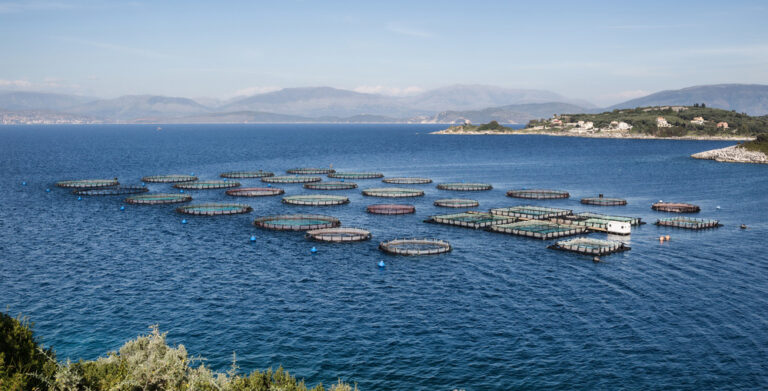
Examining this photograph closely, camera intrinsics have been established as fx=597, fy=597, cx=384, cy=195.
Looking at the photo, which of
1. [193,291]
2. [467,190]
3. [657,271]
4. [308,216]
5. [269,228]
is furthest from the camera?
[467,190]

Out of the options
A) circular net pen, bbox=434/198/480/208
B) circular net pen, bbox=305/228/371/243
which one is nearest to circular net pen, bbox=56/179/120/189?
circular net pen, bbox=305/228/371/243

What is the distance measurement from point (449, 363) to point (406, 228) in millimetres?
64787

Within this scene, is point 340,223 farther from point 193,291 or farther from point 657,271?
point 657,271

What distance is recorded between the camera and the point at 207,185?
18412cm

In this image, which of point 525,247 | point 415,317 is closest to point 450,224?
point 525,247

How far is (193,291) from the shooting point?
263 ft

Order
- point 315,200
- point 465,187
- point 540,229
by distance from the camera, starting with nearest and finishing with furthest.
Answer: point 540,229
point 315,200
point 465,187

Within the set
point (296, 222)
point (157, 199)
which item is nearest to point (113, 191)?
point (157, 199)

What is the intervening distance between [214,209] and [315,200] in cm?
2653

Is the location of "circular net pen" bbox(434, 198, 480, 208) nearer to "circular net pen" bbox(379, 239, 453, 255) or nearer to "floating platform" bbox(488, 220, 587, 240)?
"floating platform" bbox(488, 220, 587, 240)

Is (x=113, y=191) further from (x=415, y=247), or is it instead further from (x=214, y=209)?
(x=415, y=247)

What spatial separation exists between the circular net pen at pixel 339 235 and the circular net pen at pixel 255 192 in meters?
54.2

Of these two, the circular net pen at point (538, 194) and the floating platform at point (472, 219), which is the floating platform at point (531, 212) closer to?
the floating platform at point (472, 219)

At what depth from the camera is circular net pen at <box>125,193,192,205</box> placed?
152m
